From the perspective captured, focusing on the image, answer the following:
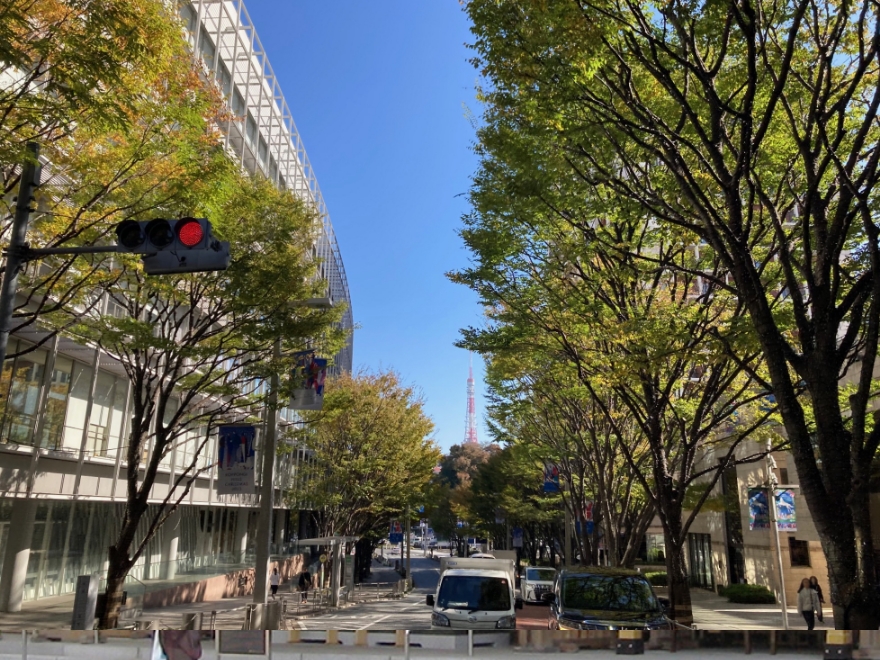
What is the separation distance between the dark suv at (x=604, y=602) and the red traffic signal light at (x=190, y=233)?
27.5 feet

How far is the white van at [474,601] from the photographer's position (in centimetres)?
1372

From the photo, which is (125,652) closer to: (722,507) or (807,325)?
(807,325)

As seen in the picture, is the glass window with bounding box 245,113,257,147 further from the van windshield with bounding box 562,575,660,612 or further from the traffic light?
the traffic light

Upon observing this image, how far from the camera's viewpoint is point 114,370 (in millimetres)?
21516

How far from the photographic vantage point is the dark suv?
10.9m

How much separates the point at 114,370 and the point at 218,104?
12071 millimetres

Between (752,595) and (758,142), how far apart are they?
24.2 metres

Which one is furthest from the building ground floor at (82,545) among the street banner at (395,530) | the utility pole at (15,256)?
the street banner at (395,530)

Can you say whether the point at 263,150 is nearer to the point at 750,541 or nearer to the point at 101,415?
the point at 101,415

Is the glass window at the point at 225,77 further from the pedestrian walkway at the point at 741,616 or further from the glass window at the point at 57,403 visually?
the pedestrian walkway at the point at 741,616

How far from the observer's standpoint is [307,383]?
15969 millimetres

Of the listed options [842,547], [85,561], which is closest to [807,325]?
[842,547]

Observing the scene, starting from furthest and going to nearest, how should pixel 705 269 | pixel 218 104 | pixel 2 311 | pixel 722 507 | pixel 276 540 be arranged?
pixel 276 540 → pixel 722 507 → pixel 705 269 → pixel 218 104 → pixel 2 311

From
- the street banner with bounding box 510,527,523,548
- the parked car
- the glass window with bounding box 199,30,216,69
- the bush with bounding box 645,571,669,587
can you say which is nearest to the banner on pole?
the parked car
